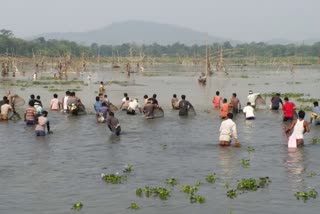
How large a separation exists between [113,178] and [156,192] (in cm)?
195

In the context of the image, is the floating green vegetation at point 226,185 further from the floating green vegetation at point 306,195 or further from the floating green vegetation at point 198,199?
the floating green vegetation at point 306,195

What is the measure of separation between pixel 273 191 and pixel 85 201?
5.01 m

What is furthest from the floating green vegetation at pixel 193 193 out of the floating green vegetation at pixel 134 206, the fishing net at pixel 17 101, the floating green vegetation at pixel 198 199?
the fishing net at pixel 17 101

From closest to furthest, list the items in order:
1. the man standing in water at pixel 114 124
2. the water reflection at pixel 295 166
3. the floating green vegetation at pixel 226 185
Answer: the floating green vegetation at pixel 226 185
the water reflection at pixel 295 166
the man standing in water at pixel 114 124

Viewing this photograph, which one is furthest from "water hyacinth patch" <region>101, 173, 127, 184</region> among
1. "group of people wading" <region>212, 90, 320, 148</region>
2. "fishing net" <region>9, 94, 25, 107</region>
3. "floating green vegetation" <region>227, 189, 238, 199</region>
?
"fishing net" <region>9, 94, 25, 107</region>

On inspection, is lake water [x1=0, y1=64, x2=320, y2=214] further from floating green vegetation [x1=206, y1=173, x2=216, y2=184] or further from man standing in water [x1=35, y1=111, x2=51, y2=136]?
man standing in water [x1=35, y1=111, x2=51, y2=136]

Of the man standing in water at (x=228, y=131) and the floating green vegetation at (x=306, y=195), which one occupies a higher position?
the man standing in water at (x=228, y=131)

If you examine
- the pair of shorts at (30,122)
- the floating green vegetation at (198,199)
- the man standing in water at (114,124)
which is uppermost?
the man standing in water at (114,124)

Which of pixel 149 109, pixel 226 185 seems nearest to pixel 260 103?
pixel 149 109

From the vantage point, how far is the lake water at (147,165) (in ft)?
46.2

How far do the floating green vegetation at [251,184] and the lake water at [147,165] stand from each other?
0.22 m

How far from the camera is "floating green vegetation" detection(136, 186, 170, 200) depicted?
14.7m

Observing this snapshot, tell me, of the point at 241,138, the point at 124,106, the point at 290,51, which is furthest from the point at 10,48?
the point at 241,138

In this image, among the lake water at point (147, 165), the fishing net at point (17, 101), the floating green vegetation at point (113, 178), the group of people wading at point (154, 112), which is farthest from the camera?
the fishing net at point (17, 101)
